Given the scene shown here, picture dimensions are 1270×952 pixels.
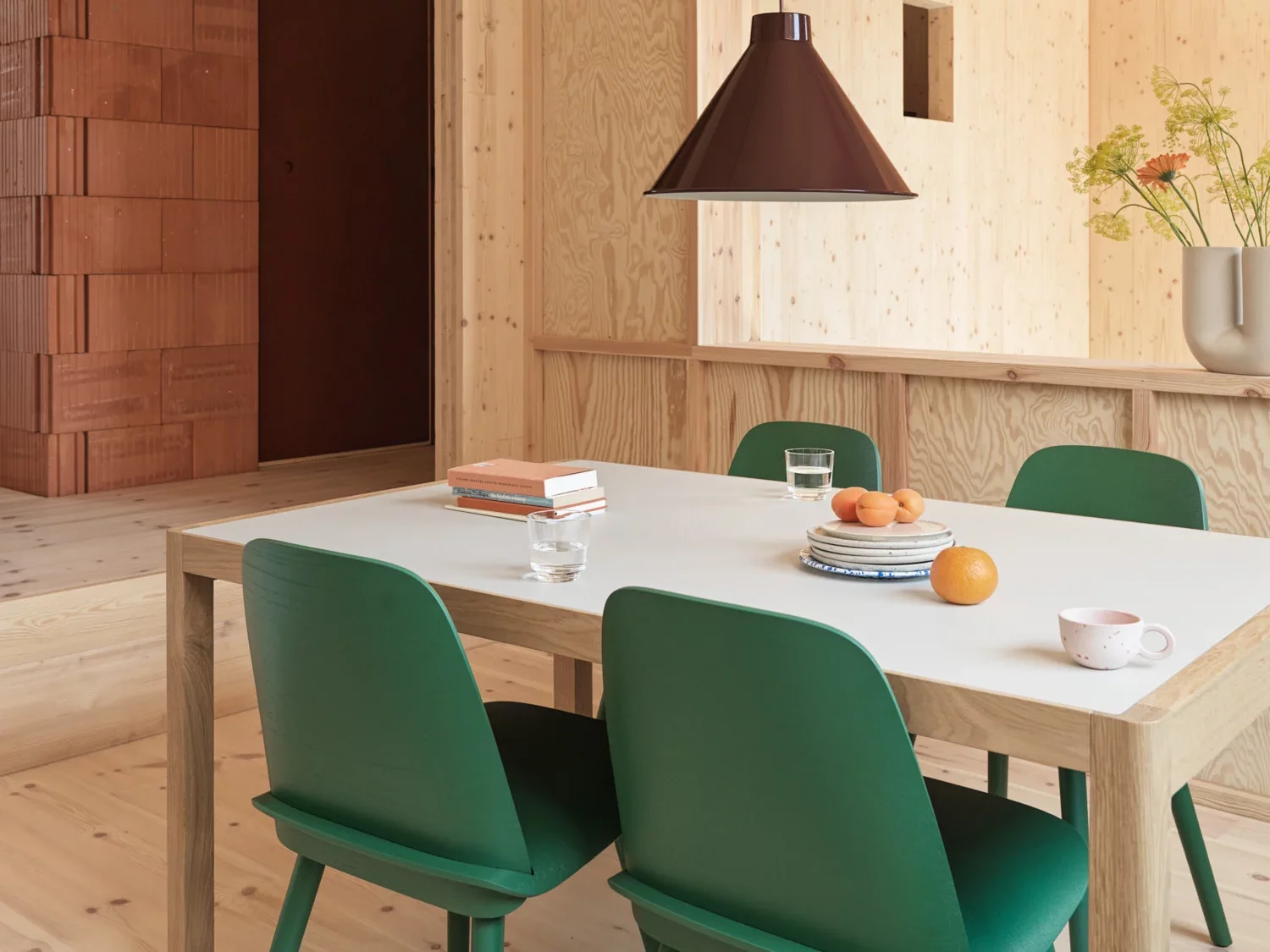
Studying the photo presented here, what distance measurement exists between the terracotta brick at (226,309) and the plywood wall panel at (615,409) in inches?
67.8

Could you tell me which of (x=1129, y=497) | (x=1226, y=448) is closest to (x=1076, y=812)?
(x=1129, y=497)

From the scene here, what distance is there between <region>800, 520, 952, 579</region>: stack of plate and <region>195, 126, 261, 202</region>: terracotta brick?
165 inches

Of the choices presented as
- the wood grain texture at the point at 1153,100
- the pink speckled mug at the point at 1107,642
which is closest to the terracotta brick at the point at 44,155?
the wood grain texture at the point at 1153,100

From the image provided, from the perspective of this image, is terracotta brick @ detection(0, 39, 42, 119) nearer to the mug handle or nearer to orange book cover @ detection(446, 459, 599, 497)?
orange book cover @ detection(446, 459, 599, 497)

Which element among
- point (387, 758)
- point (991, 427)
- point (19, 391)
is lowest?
point (387, 758)

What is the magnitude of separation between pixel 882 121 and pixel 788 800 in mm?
3967

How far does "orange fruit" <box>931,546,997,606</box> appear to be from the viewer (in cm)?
172

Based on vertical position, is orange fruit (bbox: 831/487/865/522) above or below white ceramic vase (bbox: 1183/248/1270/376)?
below

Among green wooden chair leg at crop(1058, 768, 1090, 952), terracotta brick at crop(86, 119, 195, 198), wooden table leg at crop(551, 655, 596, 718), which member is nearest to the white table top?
green wooden chair leg at crop(1058, 768, 1090, 952)

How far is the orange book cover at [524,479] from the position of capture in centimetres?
234

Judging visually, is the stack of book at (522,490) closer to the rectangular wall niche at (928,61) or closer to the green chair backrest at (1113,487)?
the green chair backrest at (1113,487)

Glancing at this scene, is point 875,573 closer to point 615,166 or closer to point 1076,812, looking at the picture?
point 1076,812

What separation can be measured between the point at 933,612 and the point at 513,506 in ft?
2.91

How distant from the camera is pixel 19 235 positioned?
512 centimetres
